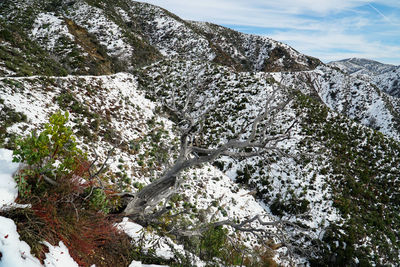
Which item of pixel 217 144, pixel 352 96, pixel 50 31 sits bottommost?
pixel 217 144

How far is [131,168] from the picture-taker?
35.9ft

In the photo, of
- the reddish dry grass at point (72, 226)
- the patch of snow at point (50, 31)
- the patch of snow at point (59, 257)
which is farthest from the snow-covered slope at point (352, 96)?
the patch of snow at point (59, 257)

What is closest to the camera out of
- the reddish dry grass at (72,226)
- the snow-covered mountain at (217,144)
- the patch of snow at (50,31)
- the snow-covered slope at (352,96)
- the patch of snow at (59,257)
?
the patch of snow at (59,257)

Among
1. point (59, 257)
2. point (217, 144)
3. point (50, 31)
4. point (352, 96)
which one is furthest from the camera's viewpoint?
point (352, 96)

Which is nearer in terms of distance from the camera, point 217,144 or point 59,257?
point 59,257

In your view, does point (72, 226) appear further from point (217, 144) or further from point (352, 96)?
point (352, 96)

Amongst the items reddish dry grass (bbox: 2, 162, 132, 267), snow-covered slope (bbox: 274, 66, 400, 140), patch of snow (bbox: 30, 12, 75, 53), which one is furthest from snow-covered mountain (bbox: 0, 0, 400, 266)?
snow-covered slope (bbox: 274, 66, 400, 140)

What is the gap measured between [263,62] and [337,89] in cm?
2536

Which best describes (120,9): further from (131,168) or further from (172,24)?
(131,168)

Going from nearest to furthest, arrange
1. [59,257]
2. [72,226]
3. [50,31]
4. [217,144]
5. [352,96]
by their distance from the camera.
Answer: [59,257] → [72,226] → [217,144] → [50,31] → [352,96]

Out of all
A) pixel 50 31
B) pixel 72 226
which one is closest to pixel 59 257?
pixel 72 226

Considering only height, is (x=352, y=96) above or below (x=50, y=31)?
above

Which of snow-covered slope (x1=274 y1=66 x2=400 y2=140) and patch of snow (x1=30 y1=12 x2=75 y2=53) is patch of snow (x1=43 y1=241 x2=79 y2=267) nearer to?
patch of snow (x1=30 y1=12 x2=75 y2=53)

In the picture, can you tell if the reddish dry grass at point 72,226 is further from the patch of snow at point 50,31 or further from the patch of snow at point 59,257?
the patch of snow at point 50,31
